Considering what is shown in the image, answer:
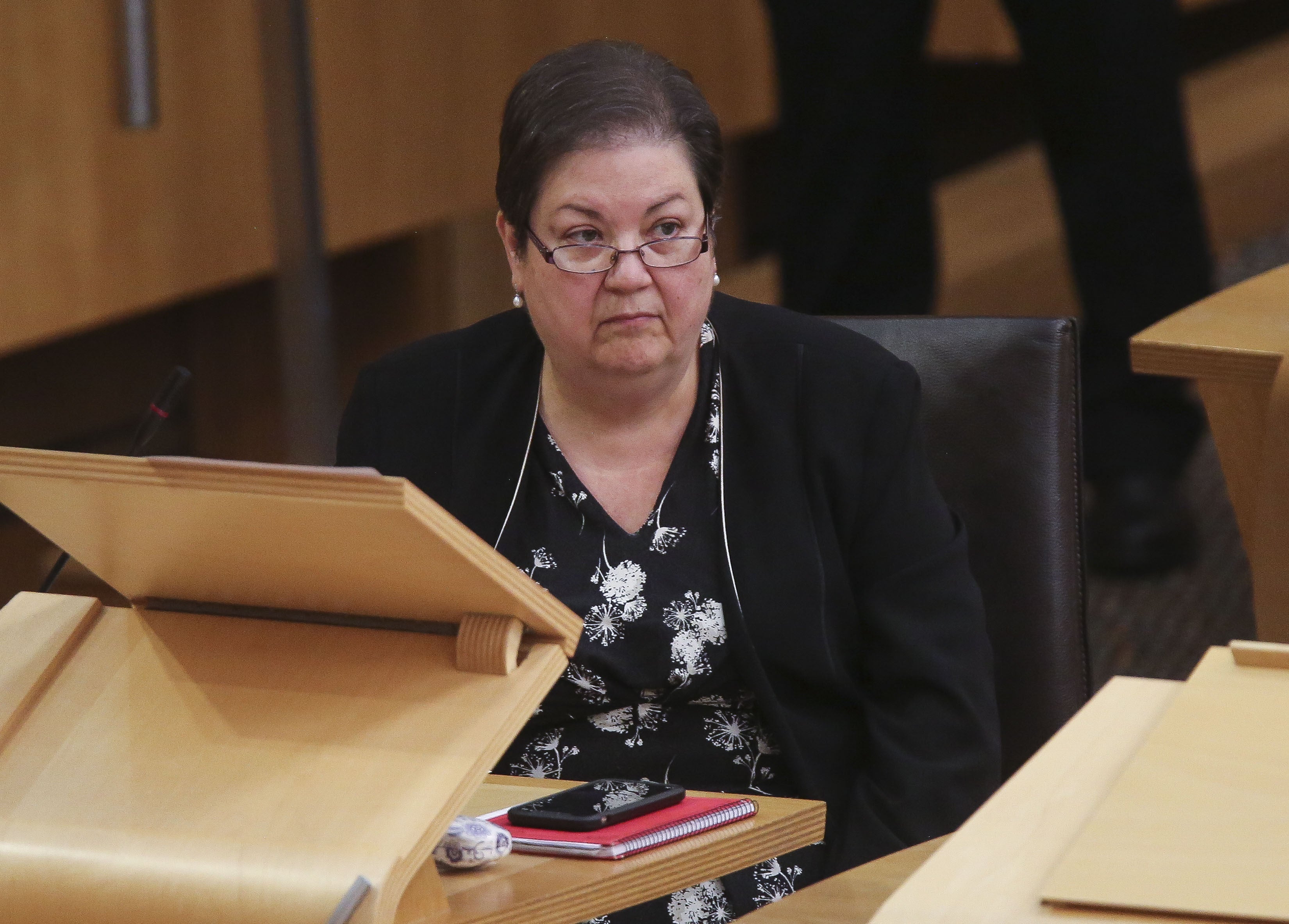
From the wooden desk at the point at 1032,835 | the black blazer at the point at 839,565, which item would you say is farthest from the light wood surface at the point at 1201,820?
the black blazer at the point at 839,565

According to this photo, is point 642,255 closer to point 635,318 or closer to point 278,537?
point 635,318

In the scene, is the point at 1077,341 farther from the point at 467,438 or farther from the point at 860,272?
the point at 860,272

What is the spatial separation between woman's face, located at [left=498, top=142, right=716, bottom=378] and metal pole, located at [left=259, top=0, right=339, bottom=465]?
4.87 feet

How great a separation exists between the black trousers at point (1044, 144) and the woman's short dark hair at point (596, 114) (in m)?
1.27

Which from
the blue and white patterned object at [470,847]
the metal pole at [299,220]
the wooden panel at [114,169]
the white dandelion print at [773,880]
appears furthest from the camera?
the metal pole at [299,220]

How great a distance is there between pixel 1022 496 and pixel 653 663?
35 cm

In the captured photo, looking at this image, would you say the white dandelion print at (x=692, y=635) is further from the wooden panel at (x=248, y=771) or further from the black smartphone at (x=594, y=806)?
the wooden panel at (x=248, y=771)

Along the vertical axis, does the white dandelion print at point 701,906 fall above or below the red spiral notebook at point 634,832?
below

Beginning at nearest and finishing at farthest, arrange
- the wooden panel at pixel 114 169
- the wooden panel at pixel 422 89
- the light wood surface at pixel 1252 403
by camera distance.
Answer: the light wood surface at pixel 1252 403 < the wooden panel at pixel 114 169 < the wooden panel at pixel 422 89

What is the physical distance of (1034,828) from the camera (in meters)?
0.82

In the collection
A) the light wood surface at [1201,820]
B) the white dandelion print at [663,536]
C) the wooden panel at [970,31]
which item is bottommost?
the light wood surface at [1201,820]

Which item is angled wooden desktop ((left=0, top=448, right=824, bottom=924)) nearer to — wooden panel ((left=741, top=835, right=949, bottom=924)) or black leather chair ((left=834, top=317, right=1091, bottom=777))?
wooden panel ((left=741, top=835, right=949, bottom=924))

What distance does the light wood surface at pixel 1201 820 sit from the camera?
2.40 feet

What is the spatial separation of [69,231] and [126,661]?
1840 mm
